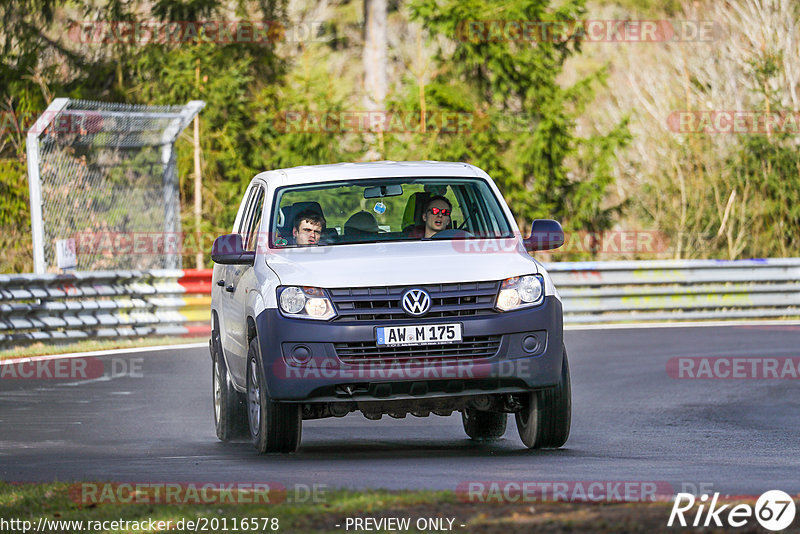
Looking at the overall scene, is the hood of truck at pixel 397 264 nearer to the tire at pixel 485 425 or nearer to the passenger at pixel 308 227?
the passenger at pixel 308 227

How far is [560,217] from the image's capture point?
25609mm

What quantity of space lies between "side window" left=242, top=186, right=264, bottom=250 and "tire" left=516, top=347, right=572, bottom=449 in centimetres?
221

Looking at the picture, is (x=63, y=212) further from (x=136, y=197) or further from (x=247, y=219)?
(x=247, y=219)

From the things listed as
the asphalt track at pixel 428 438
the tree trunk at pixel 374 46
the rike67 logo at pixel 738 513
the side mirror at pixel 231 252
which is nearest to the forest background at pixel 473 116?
the tree trunk at pixel 374 46

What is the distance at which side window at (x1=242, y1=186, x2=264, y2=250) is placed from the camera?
960 centimetres

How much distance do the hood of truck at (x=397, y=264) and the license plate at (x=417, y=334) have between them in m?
0.27

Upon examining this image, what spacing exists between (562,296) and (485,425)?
996 centimetres

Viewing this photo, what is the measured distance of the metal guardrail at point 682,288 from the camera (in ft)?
66.4

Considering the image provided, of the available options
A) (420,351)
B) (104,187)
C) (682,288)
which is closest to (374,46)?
(104,187)

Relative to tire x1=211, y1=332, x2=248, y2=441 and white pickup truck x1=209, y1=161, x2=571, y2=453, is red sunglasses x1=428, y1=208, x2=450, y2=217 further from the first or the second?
tire x1=211, y1=332, x2=248, y2=441

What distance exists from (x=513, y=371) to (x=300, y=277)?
139 cm

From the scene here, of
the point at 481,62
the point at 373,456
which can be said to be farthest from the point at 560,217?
the point at 373,456

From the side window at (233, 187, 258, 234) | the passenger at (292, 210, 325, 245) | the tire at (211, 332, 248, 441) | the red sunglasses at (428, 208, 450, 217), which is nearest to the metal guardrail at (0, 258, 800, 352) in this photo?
the side window at (233, 187, 258, 234)

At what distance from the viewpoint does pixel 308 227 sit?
916cm
